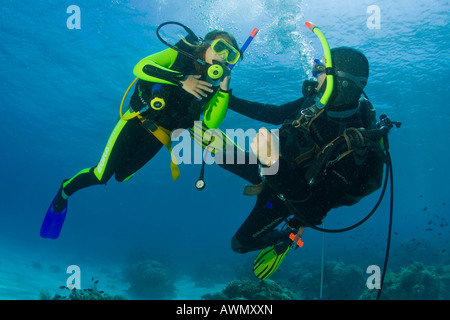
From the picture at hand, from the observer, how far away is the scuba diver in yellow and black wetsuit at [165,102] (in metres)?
3.59

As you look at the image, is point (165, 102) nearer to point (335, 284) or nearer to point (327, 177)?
point (327, 177)

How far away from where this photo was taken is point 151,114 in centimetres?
399

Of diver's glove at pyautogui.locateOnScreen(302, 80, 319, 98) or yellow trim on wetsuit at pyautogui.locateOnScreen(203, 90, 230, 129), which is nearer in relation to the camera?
diver's glove at pyautogui.locateOnScreen(302, 80, 319, 98)

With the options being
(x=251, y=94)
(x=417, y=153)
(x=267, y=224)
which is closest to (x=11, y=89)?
(x=251, y=94)

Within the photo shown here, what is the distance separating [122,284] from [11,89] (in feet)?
60.0

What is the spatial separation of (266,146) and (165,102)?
1.88 m

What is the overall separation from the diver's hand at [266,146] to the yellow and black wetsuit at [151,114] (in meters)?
1.53

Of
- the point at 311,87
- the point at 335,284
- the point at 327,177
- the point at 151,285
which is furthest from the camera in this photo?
the point at 151,285

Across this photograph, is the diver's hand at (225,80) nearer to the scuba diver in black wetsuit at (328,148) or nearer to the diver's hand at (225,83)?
the diver's hand at (225,83)

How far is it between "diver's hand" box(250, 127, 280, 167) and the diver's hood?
0.85m

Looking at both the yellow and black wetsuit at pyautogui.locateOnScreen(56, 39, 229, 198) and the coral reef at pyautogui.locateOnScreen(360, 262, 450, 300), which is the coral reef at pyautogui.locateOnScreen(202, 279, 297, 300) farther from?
the coral reef at pyautogui.locateOnScreen(360, 262, 450, 300)

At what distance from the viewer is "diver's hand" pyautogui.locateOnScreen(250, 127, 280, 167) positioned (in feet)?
8.34

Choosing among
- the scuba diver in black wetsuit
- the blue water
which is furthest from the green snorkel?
the blue water

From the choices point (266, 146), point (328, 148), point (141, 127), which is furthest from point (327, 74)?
point (141, 127)
